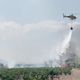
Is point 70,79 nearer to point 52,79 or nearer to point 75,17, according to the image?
point 52,79

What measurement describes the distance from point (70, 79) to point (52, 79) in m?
4.40

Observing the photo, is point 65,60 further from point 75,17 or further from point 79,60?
point 75,17

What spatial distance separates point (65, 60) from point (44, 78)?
10184cm

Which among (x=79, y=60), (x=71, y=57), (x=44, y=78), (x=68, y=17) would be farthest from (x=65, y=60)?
(x=44, y=78)

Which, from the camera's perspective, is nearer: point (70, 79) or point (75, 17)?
point (70, 79)

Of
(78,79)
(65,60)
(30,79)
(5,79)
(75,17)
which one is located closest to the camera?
(78,79)

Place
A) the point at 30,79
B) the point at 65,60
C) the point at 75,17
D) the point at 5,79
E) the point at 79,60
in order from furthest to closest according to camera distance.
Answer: the point at 65,60 < the point at 79,60 < the point at 75,17 < the point at 5,79 < the point at 30,79

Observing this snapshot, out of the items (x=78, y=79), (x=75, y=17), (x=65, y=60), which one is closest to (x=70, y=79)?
(x=78, y=79)

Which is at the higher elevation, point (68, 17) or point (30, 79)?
point (68, 17)

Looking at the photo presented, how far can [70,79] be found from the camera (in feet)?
127

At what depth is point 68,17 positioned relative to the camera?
72.4m

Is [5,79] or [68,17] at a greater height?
[68,17]

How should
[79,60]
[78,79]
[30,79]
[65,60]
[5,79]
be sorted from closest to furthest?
[78,79], [30,79], [5,79], [79,60], [65,60]

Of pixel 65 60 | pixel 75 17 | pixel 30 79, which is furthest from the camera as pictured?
pixel 65 60
